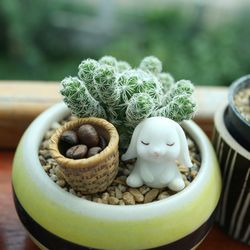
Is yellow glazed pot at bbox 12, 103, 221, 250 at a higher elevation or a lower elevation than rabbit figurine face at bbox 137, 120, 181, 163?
lower

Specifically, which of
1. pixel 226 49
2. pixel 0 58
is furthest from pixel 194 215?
pixel 0 58

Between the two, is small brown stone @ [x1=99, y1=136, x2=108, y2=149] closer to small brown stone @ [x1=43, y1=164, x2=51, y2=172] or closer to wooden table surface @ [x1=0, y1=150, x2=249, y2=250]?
small brown stone @ [x1=43, y1=164, x2=51, y2=172]

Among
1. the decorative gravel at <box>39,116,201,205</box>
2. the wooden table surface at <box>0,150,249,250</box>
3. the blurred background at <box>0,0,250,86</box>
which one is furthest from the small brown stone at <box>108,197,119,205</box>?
the blurred background at <box>0,0,250,86</box>

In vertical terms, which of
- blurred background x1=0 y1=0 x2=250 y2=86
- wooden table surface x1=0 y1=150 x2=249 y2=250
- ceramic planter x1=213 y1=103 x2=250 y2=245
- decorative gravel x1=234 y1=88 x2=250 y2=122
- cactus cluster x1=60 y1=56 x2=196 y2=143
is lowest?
blurred background x1=0 y1=0 x2=250 y2=86

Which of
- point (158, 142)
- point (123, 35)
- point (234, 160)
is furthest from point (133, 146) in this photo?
point (123, 35)

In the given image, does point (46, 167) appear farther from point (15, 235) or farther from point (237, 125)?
point (237, 125)

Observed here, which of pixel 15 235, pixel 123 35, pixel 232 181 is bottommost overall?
pixel 123 35
